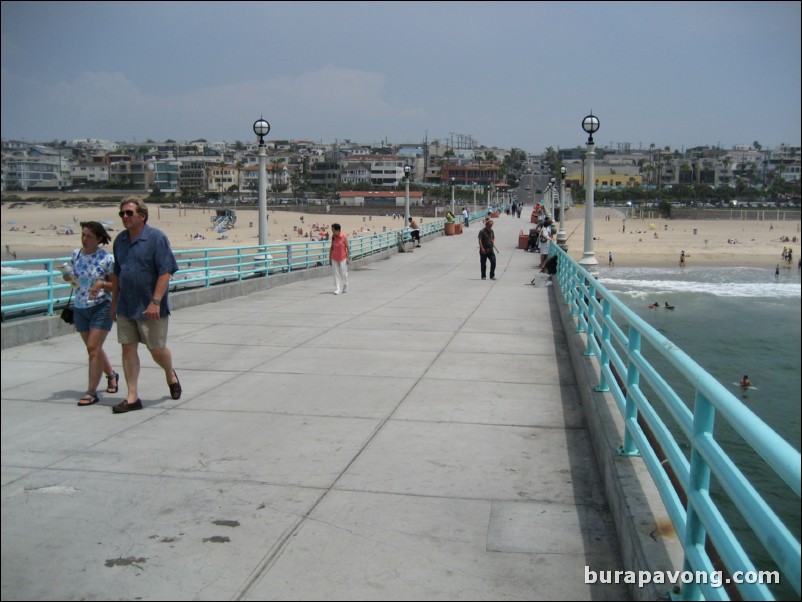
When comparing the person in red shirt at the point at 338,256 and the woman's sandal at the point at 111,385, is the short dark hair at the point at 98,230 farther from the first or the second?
the person in red shirt at the point at 338,256

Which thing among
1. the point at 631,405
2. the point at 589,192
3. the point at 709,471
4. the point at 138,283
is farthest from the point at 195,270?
the point at 709,471

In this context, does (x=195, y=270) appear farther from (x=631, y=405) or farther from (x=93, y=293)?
(x=631, y=405)

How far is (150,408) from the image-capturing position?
6.95 m

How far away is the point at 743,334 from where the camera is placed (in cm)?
3359

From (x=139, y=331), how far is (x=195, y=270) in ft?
29.9

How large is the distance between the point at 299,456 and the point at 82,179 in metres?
2.82

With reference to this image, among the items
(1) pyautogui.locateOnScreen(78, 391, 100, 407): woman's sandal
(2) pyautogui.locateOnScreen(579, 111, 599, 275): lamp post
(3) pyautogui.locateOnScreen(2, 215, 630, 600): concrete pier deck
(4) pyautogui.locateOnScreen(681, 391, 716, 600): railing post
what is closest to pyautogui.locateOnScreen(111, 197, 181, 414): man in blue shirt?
(1) pyautogui.locateOnScreen(78, 391, 100, 407): woman's sandal

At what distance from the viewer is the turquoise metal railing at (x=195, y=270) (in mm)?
9780

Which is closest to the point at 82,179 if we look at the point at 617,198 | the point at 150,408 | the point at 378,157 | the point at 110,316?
the point at 110,316

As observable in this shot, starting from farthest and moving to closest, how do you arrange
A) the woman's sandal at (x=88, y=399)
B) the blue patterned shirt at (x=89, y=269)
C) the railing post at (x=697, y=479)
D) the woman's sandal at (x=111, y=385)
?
the woman's sandal at (x=111, y=385), the woman's sandal at (x=88, y=399), the blue patterned shirt at (x=89, y=269), the railing post at (x=697, y=479)

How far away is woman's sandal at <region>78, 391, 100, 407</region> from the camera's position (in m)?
6.79

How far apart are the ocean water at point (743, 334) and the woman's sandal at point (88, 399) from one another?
36.0 ft

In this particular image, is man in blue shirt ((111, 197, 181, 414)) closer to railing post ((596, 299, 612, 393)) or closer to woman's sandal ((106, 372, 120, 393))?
woman's sandal ((106, 372, 120, 393))

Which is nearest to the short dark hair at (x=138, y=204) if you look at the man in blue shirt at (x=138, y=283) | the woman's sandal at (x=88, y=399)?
the man in blue shirt at (x=138, y=283)
